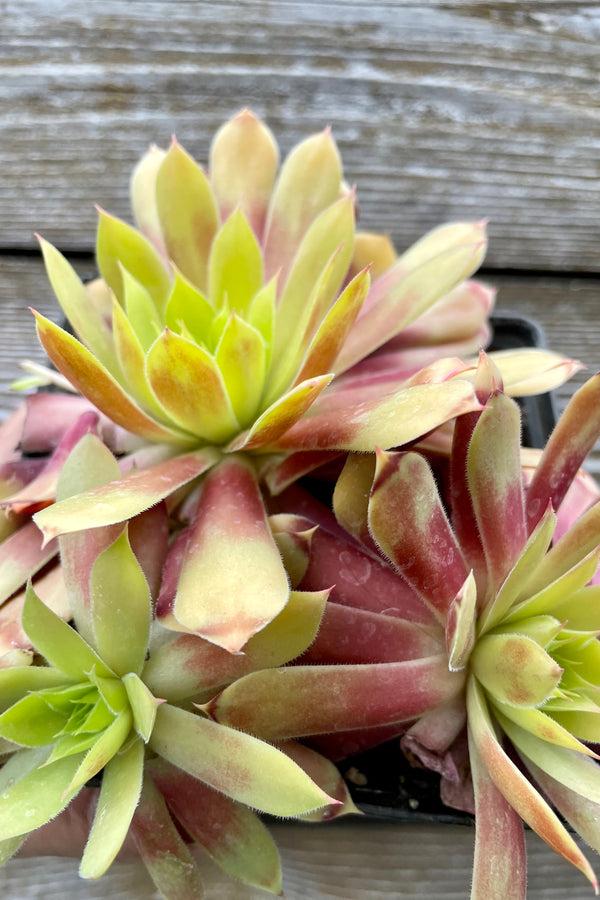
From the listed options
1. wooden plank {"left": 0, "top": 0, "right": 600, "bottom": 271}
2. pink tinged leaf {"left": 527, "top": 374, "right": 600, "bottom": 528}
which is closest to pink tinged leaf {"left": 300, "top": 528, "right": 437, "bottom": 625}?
pink tinged leaf {"left": 527, "top": 374, "right": 600, "bottom": 528}

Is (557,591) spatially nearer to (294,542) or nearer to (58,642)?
(294,542)

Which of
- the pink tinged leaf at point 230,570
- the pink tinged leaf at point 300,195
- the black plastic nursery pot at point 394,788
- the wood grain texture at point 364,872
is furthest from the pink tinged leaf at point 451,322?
the wood grain texture at point 364,872

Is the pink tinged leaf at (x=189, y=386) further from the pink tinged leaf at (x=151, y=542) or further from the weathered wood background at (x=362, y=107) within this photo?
the weathered wood background at (x=362, y=107)

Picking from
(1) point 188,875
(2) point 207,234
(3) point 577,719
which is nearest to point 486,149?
(2) point 207,234

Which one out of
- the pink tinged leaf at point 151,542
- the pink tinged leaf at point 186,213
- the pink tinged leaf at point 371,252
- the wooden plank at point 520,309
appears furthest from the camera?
the wooden plank at point 520,309

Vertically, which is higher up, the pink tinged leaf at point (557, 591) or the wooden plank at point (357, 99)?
the wooden plank at point (357, 99)

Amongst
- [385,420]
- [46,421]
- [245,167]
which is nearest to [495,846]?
[385,420]

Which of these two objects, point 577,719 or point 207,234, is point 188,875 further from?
point 207,234
